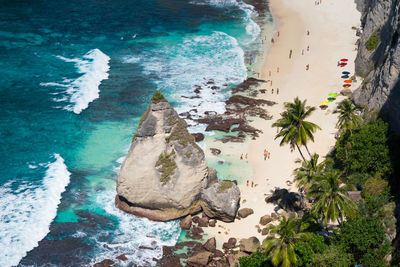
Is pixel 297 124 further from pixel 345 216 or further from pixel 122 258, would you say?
pixel 122 258

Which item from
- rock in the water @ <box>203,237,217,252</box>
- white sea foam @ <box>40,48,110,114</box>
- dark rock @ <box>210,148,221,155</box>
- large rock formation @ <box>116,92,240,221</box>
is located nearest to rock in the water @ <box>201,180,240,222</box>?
large rock formation @ <box>116,92,240,221</box>

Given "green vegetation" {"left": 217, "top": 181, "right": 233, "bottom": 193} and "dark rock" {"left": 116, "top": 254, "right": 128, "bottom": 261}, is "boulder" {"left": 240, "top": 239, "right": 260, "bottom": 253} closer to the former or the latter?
"green vegetation" {"left": 217, "top": 181, "right": 233, "bottom": 193}

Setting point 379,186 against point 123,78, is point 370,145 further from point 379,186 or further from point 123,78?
point 123,78

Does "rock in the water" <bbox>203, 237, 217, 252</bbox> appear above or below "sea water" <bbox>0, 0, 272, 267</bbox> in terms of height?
above

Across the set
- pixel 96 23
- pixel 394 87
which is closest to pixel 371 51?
pixel 394 87

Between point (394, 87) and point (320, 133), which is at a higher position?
point (394, 87)

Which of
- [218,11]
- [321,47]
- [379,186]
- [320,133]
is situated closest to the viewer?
[379,186]

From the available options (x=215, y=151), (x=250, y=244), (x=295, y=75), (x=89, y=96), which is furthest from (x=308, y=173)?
(x=89, y=96)
